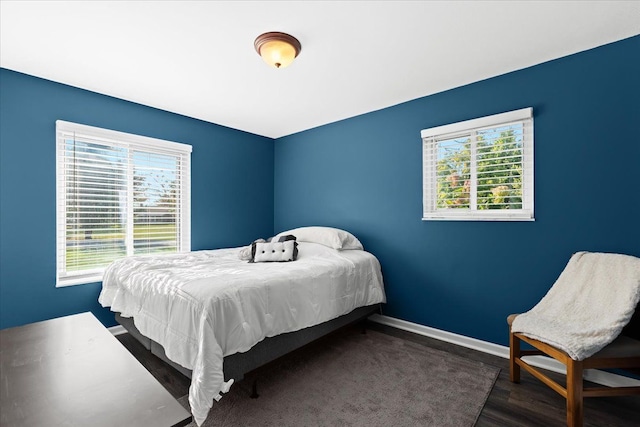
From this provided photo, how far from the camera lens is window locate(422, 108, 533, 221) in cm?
253

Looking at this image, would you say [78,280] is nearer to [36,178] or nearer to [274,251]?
[36,178]

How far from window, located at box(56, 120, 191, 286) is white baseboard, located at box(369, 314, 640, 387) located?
265 cm

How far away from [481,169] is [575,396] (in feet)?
5.94

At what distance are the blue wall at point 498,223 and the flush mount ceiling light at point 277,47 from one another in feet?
5.19

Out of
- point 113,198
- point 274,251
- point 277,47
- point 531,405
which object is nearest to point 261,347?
point 274,251

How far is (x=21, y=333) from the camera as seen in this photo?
110cm

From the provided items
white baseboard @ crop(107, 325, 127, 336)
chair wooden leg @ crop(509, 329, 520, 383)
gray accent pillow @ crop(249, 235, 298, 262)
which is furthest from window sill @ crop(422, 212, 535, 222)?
white baseboard @ crop(107, 325, 127, 336)

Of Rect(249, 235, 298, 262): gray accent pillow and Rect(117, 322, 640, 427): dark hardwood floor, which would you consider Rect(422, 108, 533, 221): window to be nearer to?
Rect(117, 322, 640, 427): dark hardwood floor

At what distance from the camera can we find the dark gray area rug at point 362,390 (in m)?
1.82

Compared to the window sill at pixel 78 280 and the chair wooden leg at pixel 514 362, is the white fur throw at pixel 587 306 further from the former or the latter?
the window sill at pixel 78 280

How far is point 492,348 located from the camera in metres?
2.65

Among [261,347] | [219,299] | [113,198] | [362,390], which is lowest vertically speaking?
[362,390]

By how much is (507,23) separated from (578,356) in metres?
2.05

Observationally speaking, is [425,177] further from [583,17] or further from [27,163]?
[27,163]
